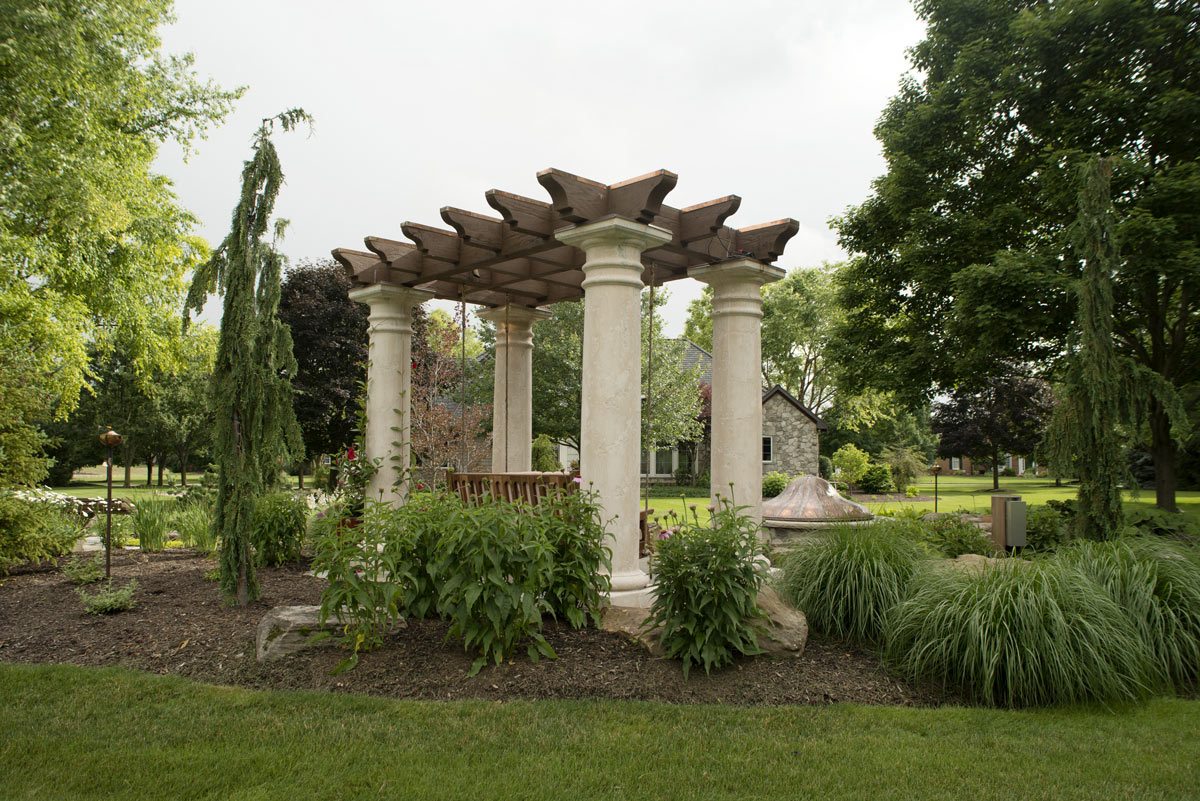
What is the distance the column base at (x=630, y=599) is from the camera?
207 inches

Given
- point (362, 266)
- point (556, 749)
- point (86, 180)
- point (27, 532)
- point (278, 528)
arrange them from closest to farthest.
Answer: point (556, 749), point (27, 532), point (362, 266), point (278, 528), point (86, 180)

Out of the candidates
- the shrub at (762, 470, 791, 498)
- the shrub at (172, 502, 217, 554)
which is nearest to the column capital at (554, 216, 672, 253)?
the shrub at (172, 502, 217, 554)

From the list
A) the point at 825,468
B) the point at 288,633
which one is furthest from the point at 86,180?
the point at 825,468

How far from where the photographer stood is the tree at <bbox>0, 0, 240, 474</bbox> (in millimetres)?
12859

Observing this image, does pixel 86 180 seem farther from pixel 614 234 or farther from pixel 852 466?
pixel 852 466

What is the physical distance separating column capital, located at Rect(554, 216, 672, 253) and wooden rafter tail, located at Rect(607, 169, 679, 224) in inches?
3.4

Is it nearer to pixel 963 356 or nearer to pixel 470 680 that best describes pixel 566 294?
pixel 470 680

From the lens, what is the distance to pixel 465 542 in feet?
13.8

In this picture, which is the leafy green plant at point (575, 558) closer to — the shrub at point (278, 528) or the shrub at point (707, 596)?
the shrub at point (707, 596)

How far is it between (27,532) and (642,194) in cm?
687

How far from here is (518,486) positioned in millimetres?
6336

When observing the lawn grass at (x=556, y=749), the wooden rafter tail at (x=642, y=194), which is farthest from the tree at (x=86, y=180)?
the wooden rafter tail at (x=642, y=194)

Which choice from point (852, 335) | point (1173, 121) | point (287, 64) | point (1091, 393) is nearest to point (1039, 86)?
point (1173, 121)

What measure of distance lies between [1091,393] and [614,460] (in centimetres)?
406
